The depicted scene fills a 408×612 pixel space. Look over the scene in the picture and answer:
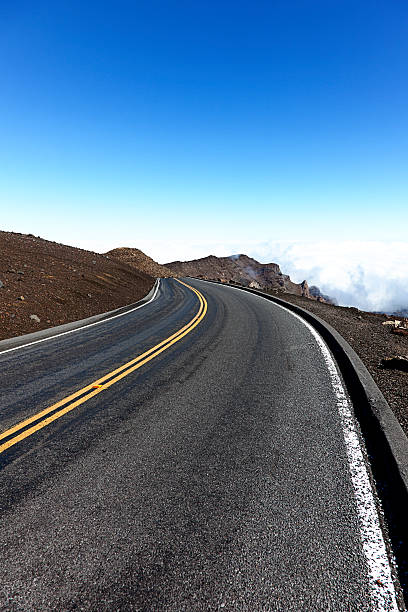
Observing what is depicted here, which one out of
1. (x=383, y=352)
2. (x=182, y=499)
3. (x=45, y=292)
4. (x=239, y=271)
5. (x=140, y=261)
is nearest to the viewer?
(x=182, y=499)

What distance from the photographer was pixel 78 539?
2541 millimetres

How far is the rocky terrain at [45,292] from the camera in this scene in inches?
460

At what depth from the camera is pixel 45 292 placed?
49.5 feet

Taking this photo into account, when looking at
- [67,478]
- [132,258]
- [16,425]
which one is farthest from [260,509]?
[132,258]

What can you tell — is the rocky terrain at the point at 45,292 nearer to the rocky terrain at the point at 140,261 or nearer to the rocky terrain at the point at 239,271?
the rocky terrain at the point at 140,261

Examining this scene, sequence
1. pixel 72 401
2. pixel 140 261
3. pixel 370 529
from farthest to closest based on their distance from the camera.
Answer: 1. pixel 140 261
2. pixel 72 401
3. pixel 370 529

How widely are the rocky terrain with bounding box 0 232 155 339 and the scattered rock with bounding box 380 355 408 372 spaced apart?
9800 millimetres

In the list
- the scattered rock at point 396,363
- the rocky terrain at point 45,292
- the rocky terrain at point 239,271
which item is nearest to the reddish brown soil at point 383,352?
the scattered rock at point 396,363

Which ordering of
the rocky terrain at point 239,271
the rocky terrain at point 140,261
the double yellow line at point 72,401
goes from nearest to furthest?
the double yellow line at point 72,401, the rocky terrain at point 140,261, the rocky terrain at point 239,271

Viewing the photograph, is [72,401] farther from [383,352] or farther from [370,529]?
[383,352]

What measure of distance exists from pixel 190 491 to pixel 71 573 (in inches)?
44.4

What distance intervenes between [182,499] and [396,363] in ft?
17.2

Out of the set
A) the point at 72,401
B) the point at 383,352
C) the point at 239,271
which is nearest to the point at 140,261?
the point at 239,271

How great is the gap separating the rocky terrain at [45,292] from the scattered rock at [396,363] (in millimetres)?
9800
